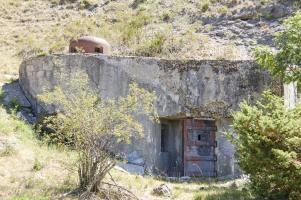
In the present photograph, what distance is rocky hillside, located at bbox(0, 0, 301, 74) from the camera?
1838cm

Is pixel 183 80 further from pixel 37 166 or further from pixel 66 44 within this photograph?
pixel 66 44

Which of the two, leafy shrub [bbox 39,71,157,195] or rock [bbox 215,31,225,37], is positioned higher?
rock [bbox 215,31,225,37]

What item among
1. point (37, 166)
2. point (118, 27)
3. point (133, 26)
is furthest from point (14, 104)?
point (133, 26)

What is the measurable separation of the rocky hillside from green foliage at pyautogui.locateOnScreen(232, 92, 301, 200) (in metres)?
8.24

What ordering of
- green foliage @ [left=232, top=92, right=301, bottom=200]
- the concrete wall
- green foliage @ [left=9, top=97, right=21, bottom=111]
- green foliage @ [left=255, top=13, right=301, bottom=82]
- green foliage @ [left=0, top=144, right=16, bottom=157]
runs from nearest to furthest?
green foliage @ [left=232, top=92, right=301, bottom=200]
green foliage @ [left=255, top=13, right=301, bottom=82]
green foliage @ [left=0, top=144, right=16, bottom=157]
the concrete wall
green foliage @ [left=9, top=97, right=21, bottom=111]

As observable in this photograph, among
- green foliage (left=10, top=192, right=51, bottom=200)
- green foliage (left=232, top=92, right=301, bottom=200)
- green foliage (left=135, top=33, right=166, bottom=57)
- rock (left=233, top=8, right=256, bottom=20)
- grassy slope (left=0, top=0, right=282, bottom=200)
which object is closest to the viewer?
green foliage (left=232, top=92, right=301, bottom=200)

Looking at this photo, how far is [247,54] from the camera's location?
1759cm

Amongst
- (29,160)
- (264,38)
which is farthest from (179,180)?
(264,38)

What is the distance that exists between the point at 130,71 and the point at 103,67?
0.78 m

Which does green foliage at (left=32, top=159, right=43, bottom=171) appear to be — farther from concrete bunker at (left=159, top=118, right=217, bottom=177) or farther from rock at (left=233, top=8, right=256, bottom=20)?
rock at (left=233, top=8, right=256, bottom=20)

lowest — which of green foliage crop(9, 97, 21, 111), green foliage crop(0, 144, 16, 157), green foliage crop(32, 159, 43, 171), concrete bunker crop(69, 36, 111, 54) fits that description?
green foliage crop(32, 159, 43, 171)

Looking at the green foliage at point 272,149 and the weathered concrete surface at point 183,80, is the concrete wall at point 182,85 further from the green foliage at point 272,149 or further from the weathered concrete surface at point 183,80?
the green foliage at point 272,149

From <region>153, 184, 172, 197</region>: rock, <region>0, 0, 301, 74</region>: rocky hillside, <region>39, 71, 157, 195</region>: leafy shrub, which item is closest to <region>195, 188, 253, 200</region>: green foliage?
<region>153, 184, 172, 197</region>: rock

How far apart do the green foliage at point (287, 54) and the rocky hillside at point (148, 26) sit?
748 centimetres
